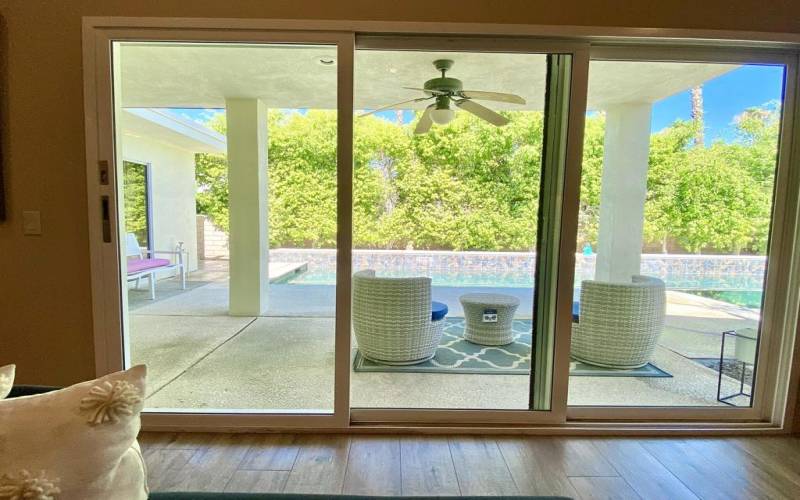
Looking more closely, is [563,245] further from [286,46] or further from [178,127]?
[178,127]

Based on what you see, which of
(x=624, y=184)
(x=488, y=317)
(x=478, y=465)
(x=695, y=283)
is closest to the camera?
(x=478, y=465)

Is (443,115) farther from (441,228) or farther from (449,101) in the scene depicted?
(441,228)

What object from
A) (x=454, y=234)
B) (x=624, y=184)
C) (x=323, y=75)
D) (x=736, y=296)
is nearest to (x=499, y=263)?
(x=454, y=234)

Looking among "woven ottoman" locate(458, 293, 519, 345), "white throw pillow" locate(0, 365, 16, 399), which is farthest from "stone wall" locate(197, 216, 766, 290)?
"white throw pillow" locate(0, 365, 16, 399)

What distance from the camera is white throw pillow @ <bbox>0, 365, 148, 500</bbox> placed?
73 centimetres

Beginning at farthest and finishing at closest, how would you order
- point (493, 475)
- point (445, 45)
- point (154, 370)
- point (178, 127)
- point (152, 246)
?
point (178, 127) < point (152, 246) < point (154, 370) < point (445, 45) < point (493, 475)

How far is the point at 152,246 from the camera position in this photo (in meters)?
3.35

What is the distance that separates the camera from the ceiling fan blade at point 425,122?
10.5 ft

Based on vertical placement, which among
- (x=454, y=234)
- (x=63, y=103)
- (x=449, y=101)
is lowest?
(x=454, y=234)

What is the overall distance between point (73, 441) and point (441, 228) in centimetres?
281

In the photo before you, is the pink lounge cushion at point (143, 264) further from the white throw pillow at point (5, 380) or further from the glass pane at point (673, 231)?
the glass pane at point (673, 231)

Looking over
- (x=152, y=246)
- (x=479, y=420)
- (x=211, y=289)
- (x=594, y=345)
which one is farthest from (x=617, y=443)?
(x=152, y=246)

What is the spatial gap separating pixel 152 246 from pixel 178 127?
1.43 m

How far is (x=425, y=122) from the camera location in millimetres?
3295
